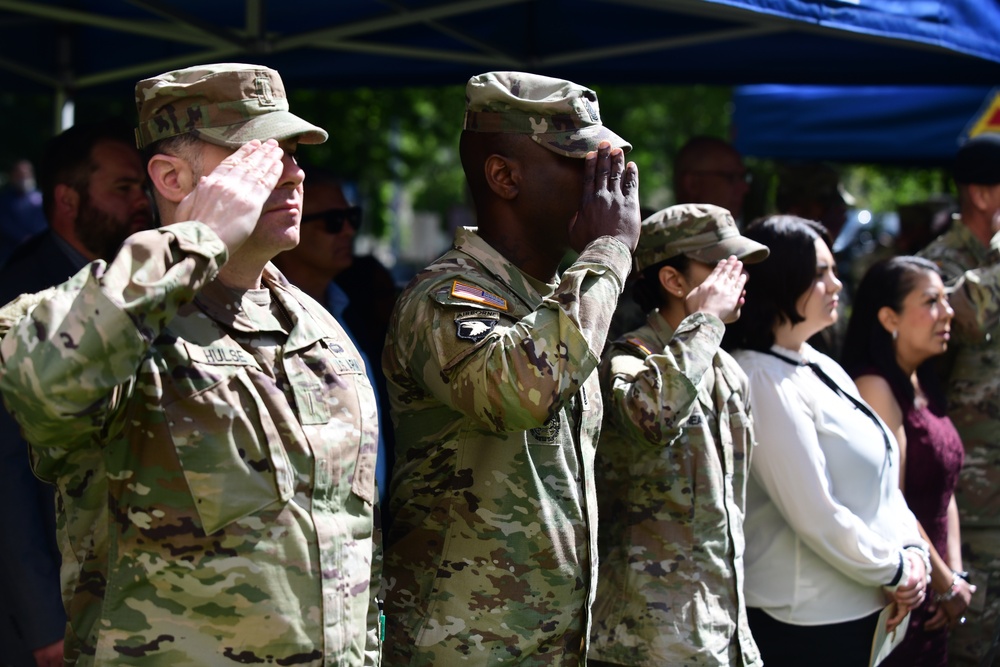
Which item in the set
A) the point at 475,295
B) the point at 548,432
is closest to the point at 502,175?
the point at 475,295

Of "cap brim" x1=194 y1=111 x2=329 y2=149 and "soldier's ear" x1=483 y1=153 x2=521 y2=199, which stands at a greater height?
"cap brim" x1=194 y1=111 x2=329 y2=149

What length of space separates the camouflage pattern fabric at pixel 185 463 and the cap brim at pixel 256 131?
28 cm

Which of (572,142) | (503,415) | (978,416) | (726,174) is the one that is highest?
(572,142)

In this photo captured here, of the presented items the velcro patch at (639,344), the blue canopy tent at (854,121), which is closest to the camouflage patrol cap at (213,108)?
the velcro patch at (639,344)

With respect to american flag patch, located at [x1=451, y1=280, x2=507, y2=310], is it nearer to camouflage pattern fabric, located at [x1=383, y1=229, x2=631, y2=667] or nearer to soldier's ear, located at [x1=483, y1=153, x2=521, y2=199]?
camouflage pattern fabric, located at [x1=383, y1=229, x2=631, y2=667]

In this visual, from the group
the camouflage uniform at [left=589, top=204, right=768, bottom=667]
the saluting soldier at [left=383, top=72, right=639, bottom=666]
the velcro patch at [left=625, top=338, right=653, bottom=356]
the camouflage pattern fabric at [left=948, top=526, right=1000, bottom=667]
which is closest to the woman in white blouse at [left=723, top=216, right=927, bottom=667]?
the camouflage uniform at [left=589, top=204, right=768, bottom=667]

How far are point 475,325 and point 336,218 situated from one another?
1.97m

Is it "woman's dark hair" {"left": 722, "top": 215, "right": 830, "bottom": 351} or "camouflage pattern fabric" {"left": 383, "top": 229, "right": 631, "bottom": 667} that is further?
"woman's dark hair" {"left": 722, "top": 215, "right": 830, "bottom": 351}

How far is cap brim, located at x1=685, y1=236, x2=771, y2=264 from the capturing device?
125 inches

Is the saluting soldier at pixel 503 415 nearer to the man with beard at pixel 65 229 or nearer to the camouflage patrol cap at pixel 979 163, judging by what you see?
the man with beard at pixel 65 229

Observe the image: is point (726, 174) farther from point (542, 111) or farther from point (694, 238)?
point (542, 111)

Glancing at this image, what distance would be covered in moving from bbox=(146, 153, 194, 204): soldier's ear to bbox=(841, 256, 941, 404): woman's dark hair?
2.82 m

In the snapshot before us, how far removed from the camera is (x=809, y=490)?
3398mm

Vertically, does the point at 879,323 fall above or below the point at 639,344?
below
